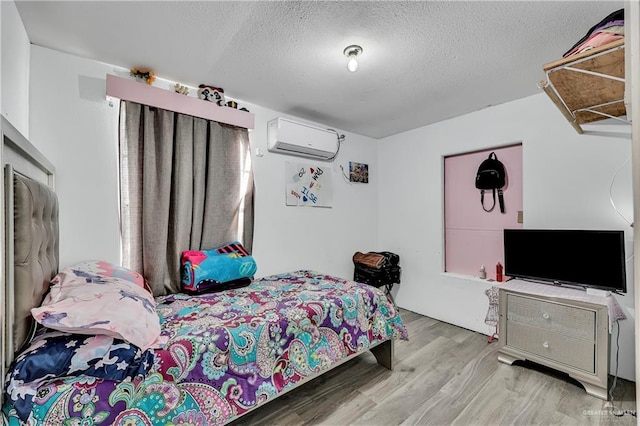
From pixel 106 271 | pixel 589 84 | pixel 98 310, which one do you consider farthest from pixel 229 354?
pixel 589 84

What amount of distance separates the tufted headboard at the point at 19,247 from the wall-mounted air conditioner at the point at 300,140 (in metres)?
1.89

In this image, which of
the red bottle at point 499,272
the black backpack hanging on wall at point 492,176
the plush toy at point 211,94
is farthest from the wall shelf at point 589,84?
the plush toy at point 211,94

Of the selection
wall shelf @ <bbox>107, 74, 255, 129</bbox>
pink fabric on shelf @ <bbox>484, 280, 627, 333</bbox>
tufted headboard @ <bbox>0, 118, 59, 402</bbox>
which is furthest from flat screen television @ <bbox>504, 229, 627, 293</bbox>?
tufted headboard @ <bbox>0, 118, 59, 402</bbox>

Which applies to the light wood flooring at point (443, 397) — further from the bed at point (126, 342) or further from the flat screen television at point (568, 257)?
the flat screen television at point (568, 257)

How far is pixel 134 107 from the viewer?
2193mm

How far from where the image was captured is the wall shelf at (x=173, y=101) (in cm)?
207

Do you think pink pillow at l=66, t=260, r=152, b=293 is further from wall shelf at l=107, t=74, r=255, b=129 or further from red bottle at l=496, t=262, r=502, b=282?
red bottle at l=496, t=262, r=502, b=282

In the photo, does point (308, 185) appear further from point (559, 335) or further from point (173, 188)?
point (559, 335)

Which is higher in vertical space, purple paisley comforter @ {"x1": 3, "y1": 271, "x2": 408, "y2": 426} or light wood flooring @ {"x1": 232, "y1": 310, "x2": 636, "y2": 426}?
purple paisley comforter @ {"x1": 3, "y1": 271, "x2": 408, "y2": 426}

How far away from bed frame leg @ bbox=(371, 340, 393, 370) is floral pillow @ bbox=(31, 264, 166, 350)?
5.53 feet

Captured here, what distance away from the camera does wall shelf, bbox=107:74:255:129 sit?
2.07 meters

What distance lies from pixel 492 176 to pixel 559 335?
152 cm

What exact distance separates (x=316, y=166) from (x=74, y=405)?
2.83 meters

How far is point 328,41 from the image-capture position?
1.86m
